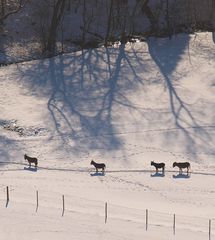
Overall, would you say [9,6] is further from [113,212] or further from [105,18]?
[113,212]

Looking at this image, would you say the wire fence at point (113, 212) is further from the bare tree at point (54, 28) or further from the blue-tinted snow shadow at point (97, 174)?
the bare tree at point (54, 28)

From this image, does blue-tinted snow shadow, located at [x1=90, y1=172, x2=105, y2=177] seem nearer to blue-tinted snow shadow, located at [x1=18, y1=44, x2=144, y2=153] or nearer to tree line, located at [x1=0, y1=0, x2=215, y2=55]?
blue-tinted snow shadow, located at [x1=18, y1=44, x2=144, y2=153]

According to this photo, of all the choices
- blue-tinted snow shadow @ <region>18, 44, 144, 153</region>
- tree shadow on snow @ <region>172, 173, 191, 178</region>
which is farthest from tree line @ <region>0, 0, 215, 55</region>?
tree shadow on snow @ <region>172, 173, 191, 178</region>

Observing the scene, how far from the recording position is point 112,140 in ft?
132

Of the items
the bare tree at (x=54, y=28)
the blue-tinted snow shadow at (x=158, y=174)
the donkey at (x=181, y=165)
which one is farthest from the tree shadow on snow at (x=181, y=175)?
the bare tree at (x=54, y=28)

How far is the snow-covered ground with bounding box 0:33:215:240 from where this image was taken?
3100 cm

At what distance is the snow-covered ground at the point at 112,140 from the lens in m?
31.0

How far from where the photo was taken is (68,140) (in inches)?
1582

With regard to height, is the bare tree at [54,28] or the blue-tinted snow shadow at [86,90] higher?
the bare tree at [54,28]

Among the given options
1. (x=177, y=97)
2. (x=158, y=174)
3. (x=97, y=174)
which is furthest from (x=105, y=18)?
(x=158, y=174)

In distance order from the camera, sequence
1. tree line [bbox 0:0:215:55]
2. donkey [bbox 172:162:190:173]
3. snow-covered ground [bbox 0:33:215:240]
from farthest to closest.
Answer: tree line [bbox 0:0:215:55] → donkey [bbox 172:162:190:173] → snow-covered ground [bbox 0:33:215:240]

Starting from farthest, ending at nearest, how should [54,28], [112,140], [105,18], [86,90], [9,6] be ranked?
[9,6] → [105,18] → [54,28] → [86,90] → [112,140]

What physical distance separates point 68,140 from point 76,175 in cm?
443

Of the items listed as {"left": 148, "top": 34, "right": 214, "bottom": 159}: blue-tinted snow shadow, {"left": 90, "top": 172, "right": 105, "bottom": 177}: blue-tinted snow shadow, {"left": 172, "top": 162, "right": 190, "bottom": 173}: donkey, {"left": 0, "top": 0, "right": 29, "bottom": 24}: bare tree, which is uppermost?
{"left": 0, "top": 0, "right": 29, "bottom": 24}: bare tree
